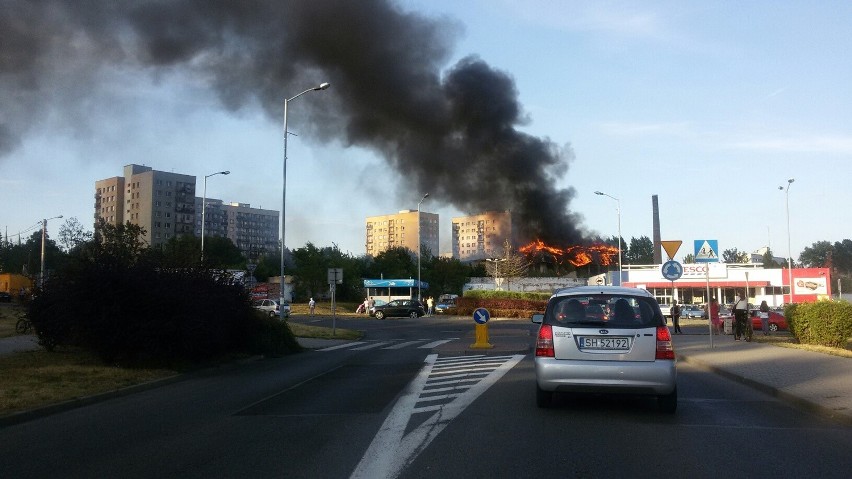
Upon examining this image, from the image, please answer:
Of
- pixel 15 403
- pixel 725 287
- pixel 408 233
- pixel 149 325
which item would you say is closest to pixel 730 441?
pixel 15 403

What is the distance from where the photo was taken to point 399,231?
545 feet

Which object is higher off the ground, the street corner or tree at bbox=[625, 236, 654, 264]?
tree at bbox=[625, 236, 654, 264]

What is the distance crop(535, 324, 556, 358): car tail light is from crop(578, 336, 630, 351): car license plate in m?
0.36

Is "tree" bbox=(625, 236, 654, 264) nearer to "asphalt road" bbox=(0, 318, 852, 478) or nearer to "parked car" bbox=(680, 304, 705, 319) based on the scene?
"parked car" bbox=(680, 304, 705, 319)

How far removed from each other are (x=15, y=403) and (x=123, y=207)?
89.0m

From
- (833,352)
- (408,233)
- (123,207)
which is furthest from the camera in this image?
(408,233)

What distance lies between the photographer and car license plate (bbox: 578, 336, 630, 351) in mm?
8695

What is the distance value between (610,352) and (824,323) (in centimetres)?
1381

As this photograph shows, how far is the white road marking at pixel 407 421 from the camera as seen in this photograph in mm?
6230

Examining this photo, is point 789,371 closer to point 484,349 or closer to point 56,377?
point 484,349

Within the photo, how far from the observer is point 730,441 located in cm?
739

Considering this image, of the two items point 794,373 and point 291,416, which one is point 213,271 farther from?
point 794,373

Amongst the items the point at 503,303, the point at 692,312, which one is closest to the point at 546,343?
the point at 503,303

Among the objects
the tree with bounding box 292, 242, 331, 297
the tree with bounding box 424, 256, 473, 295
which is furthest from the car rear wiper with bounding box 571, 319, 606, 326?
the tree with bounding box 424, 256, 473, 295
